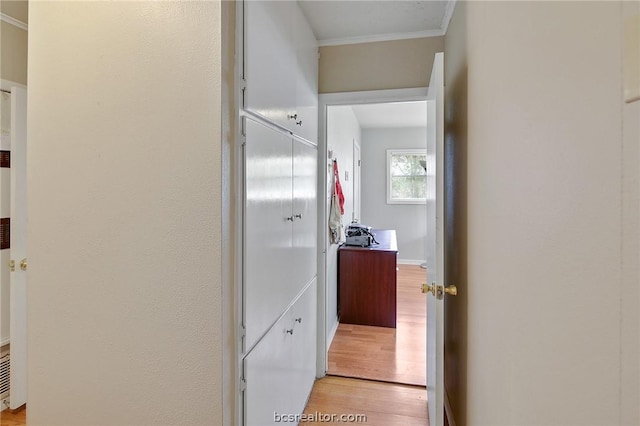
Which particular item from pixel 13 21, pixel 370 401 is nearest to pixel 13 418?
pixel 370 401

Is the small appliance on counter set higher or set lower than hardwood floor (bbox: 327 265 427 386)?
higher

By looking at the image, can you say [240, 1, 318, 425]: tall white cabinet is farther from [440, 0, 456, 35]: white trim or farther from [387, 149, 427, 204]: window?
[387, 149, 427, 204]: window

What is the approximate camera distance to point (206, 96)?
3.67 ft

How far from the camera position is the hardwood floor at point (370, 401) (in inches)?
80.1

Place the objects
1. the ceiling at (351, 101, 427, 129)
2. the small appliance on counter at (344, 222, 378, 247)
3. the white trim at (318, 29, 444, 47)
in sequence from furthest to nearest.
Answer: the ceiling at (351, 101, 427, 129)
the small appliance on counter at (344, 222, 378, 247)
the white trim at (318, 29, 444, 47)

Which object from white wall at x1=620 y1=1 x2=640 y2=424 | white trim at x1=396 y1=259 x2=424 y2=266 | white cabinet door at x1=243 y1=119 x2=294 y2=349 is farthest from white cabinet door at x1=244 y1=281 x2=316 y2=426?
white trim at x1=396 y1=259 x2=424 y2=266

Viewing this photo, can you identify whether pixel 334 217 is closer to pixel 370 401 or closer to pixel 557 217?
pixel 370 401

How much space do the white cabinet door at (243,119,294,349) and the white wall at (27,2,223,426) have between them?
0.16m

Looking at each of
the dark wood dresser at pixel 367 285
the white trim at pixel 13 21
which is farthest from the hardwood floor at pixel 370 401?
the white trim at pixel 13 21

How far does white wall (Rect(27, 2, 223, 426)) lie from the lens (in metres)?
1.14

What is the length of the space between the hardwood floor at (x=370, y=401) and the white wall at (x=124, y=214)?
117cm

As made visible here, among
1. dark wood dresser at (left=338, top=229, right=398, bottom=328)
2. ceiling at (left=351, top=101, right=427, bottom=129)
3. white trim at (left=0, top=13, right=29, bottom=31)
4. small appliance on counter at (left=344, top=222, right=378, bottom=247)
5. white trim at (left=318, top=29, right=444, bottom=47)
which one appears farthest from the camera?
ceiling at (left=351, top=101, right=427, bottom=129)

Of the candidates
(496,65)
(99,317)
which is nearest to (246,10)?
(496,65)

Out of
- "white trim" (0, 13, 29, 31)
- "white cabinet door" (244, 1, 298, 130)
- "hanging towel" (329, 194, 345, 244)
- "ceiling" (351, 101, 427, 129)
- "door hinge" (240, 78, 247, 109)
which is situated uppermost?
"ceiling" (351, 101, 427, 129)
